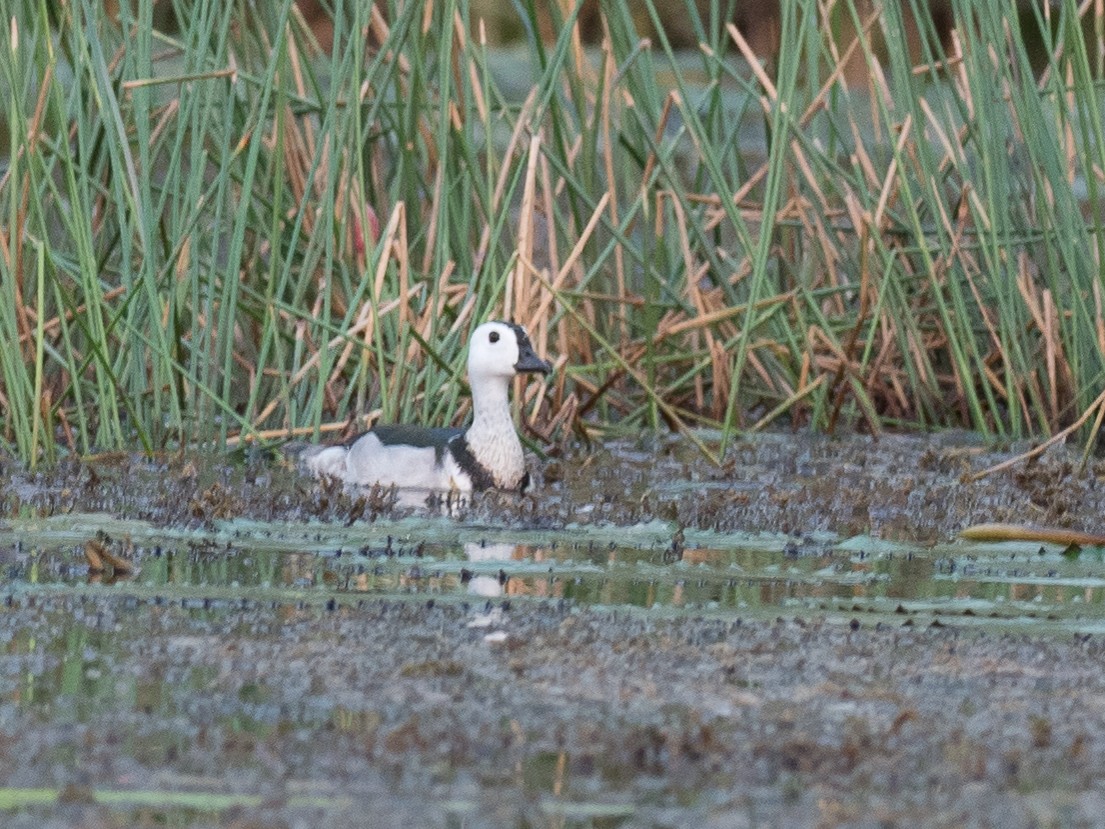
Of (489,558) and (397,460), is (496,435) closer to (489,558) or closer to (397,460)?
(397,460)

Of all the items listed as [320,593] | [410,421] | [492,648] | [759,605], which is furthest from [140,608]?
[410,421]

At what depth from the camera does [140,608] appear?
4.23 meters

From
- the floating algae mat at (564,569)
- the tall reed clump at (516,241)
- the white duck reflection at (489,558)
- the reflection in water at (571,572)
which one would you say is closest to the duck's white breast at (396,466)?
the tall reed clump at (516,241)

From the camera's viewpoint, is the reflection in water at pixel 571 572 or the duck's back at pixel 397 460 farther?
the duck's back at pixel 397 460

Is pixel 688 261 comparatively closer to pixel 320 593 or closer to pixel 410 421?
pixel 410 421

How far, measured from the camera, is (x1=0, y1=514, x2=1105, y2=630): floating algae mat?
4.40 metres

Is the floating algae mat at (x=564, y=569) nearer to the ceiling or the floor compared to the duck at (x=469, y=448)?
nearer to the floor

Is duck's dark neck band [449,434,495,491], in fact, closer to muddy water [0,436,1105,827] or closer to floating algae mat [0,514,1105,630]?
muddy water [0,436,1105,827]

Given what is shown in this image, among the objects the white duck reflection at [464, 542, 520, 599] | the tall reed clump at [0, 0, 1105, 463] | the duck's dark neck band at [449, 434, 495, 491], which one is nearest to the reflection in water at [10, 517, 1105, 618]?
the white duck reflection at [464, 542, 520, 599]

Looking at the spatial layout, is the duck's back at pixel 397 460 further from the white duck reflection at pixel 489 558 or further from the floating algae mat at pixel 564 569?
the white duck reflection at pixel 489 558

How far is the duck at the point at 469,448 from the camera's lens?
6.38 metres

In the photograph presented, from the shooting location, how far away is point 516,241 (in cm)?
753

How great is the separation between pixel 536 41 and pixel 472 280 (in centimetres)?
83

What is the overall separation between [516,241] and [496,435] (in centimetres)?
116
